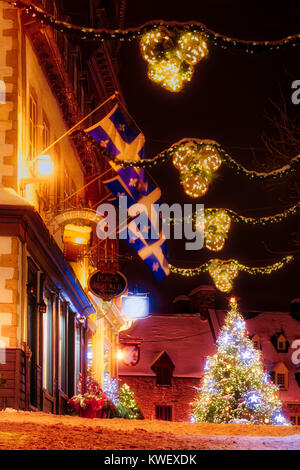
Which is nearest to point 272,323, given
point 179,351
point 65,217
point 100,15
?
point 179,351

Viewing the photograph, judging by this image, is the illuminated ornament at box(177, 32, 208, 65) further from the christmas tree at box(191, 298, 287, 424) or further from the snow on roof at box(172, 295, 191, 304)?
the snow on roof at box(172, 295, 191, 304)

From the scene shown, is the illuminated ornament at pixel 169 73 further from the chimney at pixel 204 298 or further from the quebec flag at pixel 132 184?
the chimney at pixel 204 298

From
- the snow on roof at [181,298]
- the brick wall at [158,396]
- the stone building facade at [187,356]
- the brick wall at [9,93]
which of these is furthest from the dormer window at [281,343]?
the brick wall at [9,93]

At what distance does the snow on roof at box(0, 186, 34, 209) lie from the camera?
20.5m

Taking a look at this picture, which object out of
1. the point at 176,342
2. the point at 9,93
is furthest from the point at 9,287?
the point at 176,342

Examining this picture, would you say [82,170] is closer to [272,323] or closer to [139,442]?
[139,442]

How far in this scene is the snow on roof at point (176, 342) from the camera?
224 ft

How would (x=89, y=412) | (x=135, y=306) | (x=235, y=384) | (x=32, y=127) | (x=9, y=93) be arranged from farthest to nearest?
1. (x=135, y=306)
2. (x=235, y=384)
3. (x=32, y=127)
4. (x=9, y=93)
5. (x=89, y=412)

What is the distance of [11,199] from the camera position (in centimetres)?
2062

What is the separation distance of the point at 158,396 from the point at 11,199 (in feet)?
158

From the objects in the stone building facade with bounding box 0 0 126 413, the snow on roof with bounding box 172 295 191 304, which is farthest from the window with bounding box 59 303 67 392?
the snow on roof with bounding box 172 295 191 304

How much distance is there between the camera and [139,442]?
1173 cm

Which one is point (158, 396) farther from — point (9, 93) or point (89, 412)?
point (9, 93)

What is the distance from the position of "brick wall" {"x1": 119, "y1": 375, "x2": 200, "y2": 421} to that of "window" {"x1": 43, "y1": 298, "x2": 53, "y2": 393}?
134 ft
